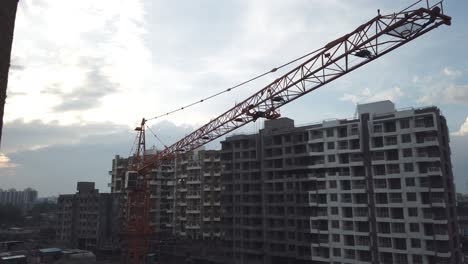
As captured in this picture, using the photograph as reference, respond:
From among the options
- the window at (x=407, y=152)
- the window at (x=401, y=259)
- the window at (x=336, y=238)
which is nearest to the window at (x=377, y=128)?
the window at (x=407, y=152)

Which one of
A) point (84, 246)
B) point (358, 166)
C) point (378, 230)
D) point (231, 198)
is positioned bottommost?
point (84, 246)

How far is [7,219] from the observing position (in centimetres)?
13900

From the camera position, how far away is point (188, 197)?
291ft

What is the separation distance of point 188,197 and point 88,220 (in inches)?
1248

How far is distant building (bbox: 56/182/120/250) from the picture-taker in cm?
9744

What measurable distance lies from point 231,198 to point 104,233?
4370 cm

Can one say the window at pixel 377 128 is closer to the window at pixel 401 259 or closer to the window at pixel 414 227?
the window at pixel 414 227

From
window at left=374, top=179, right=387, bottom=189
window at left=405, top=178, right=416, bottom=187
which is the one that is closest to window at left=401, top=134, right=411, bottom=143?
window at left=405, top=178, right=416, bottom=187

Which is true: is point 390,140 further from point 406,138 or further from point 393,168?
point 393,168

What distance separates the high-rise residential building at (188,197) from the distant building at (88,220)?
39.2ft

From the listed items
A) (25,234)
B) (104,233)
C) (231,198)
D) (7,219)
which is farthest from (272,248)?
(7,219)

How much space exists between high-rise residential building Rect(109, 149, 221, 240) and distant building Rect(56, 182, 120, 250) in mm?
11939

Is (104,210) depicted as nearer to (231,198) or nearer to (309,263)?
(231,198)

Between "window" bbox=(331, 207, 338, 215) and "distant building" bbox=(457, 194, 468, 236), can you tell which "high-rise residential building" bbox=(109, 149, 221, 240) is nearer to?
"window" bbox=(331, 207, 338, 215)
